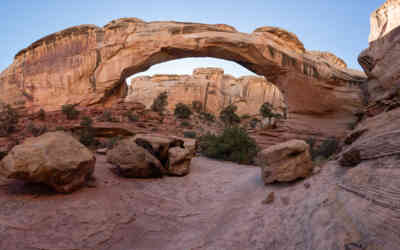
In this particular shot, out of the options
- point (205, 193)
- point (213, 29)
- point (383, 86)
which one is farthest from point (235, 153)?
point (213, 29)

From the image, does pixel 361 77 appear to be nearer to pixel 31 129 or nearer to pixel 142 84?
pixel 31 129

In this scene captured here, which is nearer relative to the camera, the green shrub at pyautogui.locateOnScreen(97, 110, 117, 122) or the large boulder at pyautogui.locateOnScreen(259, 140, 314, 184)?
the large boulder at pyautogui.locateOnScreen(259, 140, 314, 184)

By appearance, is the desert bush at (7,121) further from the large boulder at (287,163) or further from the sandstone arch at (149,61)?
the large boulder at (287,163)

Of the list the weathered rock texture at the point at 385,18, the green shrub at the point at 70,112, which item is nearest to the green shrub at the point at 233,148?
the green shrub at the point at 70,112

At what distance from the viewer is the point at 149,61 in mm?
13211

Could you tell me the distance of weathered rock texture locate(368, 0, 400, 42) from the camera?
13969 millimetres

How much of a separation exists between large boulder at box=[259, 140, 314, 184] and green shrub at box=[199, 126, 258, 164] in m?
4.46

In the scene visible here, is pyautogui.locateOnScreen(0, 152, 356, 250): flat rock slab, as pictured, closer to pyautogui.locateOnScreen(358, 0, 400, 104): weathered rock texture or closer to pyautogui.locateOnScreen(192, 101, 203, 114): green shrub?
pyautogui.locateOnScreen(358, 0, 400, 104): weathered rock texture

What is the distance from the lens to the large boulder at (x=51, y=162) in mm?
2664

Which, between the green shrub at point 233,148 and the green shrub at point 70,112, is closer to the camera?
the green shrub at point 233,148

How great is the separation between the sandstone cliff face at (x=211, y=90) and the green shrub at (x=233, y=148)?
92.5 ft

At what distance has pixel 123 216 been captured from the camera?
9.24 feet

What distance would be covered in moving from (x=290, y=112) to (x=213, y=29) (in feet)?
24.8

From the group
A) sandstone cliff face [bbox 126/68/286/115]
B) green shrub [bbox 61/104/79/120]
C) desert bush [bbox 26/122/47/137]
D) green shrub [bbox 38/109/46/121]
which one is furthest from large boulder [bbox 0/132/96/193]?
sandstone cliff face [bbox 126/68/286/115]
